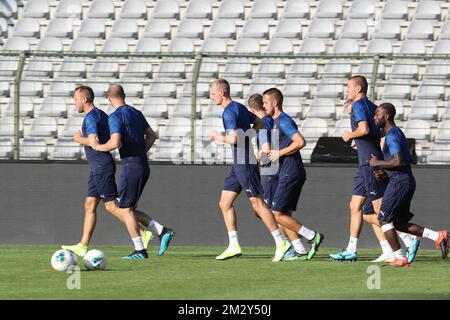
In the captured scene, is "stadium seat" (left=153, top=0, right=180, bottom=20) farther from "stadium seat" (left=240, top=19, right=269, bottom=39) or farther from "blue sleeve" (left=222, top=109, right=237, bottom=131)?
"blue sleeve" (left=222, top=109, right=237, bottom=131)

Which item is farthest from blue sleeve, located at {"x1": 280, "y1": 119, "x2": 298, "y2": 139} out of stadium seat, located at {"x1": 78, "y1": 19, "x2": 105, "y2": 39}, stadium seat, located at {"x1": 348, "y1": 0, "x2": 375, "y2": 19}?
stadium seat, located at {"x1": 78, "y1": 19, "x2": 105, "y2": 39}

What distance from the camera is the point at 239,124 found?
15672mm

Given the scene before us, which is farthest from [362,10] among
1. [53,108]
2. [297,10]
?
[53,108]

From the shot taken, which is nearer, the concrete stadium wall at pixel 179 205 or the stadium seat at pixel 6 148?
the concrete stadium wall at pixel 179 205

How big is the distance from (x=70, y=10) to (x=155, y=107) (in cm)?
628

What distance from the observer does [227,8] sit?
2580 centimetres

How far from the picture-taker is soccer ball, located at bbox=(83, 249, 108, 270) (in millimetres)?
14117

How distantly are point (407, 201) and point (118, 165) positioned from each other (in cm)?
679

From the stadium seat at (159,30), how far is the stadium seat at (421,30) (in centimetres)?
467

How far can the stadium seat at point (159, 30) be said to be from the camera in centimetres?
2569

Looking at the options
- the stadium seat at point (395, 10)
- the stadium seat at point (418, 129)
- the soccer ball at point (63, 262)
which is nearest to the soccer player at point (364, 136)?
the soccer ball at point (63, 262)

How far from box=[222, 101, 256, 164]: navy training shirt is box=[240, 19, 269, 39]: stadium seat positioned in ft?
30.6

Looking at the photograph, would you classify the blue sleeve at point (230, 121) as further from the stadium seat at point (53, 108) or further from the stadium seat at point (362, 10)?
the stadium seat at point (362, 10)
